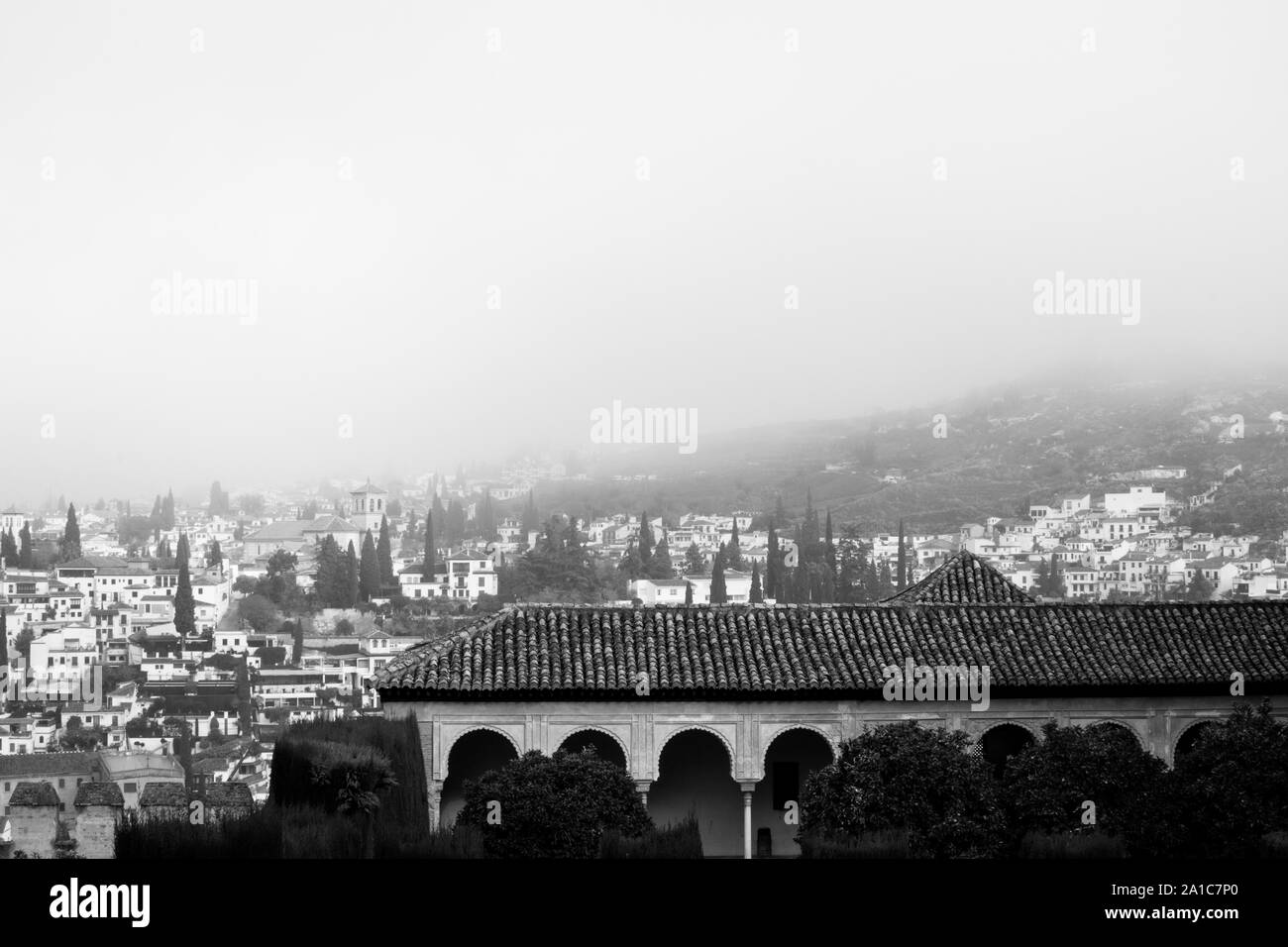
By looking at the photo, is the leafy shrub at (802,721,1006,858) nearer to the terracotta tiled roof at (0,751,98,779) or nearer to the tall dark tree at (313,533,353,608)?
the terracotta tiled roof at (0,751,98,779)

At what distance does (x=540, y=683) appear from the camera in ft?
74.5

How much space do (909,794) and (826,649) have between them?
4.19 metres

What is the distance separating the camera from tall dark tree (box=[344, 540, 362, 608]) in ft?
427

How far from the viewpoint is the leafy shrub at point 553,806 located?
19094mm

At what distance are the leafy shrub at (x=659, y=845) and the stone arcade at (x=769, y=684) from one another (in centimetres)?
526

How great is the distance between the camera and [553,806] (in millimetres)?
19406

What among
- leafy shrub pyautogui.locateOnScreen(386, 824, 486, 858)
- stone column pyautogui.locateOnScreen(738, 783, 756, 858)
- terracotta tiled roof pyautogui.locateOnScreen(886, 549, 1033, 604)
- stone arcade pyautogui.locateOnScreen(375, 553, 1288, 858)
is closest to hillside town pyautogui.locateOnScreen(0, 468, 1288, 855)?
terracotta tiled roof pyautogui.locateOnScreen(886, 549, 1033, 604)

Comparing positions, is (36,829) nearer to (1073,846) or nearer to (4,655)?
(1073,846)

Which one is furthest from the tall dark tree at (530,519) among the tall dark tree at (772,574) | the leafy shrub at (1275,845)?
the leafy shrub at (1275,845)
